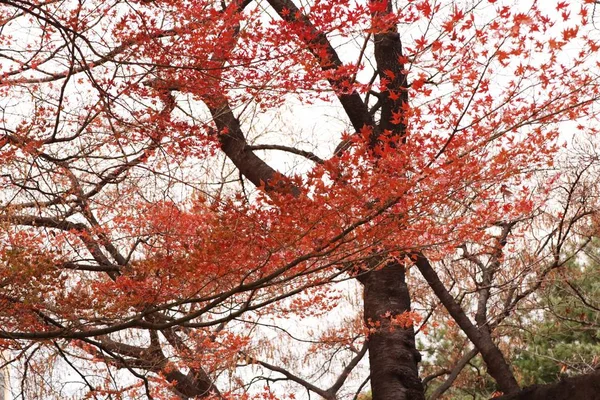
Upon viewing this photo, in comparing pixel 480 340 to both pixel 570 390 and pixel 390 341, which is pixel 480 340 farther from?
pixel 570 390

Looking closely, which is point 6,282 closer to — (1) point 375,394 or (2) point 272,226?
(2) point 272,226

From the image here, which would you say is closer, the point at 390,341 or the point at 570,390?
the point at 570,390

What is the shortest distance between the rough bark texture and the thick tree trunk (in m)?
1.81

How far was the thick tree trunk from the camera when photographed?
6820mm

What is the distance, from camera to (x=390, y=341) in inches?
276

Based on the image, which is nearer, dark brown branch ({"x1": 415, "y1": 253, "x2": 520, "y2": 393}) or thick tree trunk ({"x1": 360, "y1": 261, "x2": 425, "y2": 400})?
thick tree trunk ({"x1": 360, "y1": 261, "x2": 425, "y2": 400})

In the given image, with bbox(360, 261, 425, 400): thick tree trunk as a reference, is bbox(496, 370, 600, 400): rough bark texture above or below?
below

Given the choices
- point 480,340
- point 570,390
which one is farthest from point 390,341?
point 570,390

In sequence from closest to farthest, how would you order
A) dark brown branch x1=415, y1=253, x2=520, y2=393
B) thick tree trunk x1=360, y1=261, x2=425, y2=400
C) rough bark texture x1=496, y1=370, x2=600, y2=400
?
1. rough bark texture x1=496, y1=370, x2=600, y2=400
2. thick tree trunk x1=360, y1=261, x2=425, y2=400
3. dark brown branch x1=415, y1=253, x2=520, y2=393

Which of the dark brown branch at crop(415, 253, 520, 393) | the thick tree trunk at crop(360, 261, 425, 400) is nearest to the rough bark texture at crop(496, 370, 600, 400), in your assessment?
the thick tree trunk at crop(360, 261, 425, 400)

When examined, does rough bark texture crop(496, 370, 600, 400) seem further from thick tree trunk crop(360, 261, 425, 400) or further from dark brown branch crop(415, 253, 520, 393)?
dark brown branch crop(415, 253, 520, 393)

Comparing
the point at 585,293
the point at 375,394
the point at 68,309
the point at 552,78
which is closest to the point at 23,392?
the point at 68,309

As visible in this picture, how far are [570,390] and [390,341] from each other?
2.46m

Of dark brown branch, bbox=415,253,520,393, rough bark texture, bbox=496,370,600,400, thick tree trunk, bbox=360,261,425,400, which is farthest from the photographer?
dark brown branch, bbox=415,253,520,393
